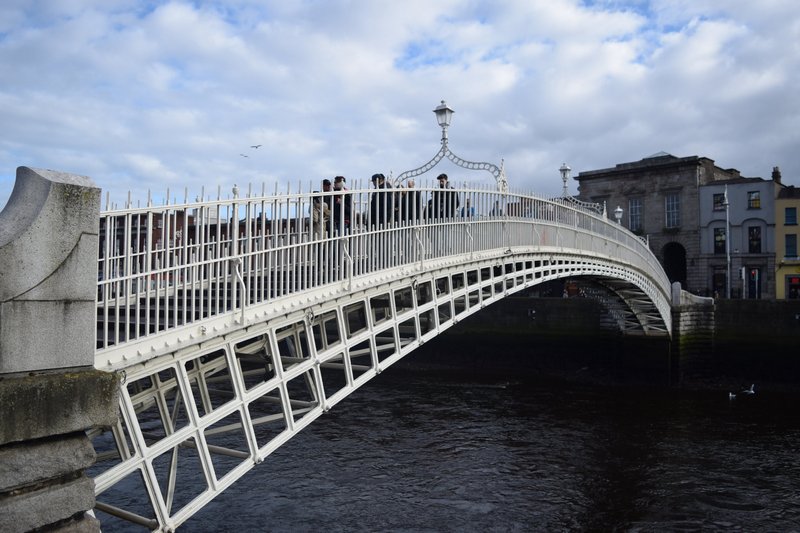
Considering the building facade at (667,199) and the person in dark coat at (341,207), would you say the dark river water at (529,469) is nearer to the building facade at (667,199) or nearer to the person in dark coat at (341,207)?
the person in dark coat at (341,207)

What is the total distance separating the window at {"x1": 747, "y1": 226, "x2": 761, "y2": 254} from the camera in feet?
128

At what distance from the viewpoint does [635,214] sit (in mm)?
44094

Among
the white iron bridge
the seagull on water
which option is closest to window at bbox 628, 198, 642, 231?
the seagull on water

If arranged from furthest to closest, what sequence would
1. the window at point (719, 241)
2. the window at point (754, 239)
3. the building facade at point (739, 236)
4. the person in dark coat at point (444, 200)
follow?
the window at point (719, 241) < the window at point (754, 239) < the building facade at point (739, 236) < the person in dark coat at point (444, 200)

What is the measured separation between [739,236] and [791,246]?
2785mm

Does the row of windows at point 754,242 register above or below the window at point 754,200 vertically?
below

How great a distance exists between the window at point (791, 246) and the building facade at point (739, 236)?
70cm

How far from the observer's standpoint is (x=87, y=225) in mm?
4324

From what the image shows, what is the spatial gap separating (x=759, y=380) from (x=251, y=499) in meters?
20.0

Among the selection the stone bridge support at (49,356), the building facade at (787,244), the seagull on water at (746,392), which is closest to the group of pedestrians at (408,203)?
the stone bridge support at (49,356)

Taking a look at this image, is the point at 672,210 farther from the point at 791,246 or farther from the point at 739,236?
the point at 791,246

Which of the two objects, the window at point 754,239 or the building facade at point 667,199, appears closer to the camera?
the window at point 754,239

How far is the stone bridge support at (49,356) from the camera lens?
388cm

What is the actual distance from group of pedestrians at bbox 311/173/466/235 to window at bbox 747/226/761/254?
3265 cm
